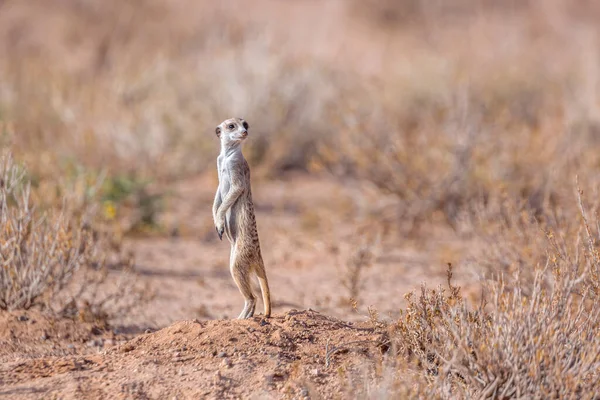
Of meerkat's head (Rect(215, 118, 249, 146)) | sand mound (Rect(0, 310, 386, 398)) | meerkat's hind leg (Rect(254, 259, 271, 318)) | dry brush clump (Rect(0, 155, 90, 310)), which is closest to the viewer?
sand mound (Rect(0, 310, 386, 398))

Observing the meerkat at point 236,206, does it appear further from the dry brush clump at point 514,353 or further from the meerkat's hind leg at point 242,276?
the dry brush clump at point 514,353

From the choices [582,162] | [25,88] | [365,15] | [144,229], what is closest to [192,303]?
[144,229]

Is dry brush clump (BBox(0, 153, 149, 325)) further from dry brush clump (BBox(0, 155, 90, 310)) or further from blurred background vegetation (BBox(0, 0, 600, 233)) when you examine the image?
blurred background vegetation (BBox(0, 0, 600, 233))

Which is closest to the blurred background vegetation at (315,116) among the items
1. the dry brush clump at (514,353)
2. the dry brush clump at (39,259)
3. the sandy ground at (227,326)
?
the sandy ground at (227,326)

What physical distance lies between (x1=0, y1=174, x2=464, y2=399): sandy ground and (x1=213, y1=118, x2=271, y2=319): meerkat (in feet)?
1.01

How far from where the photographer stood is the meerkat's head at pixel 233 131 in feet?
13.8

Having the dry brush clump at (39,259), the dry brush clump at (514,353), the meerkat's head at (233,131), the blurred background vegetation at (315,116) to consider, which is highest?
the blurred background vegetation at (315,116)

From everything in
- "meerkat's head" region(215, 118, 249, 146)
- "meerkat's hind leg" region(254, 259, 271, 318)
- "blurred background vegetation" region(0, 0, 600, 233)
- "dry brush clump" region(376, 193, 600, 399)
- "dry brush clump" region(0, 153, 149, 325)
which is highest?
"blurred background vegetation" region(0, 0, 600, 233)

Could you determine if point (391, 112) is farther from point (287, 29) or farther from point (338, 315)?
point (287, 29)

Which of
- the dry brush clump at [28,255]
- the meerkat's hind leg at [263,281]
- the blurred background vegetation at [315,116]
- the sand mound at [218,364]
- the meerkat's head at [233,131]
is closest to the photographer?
the sand mound at [218,364]

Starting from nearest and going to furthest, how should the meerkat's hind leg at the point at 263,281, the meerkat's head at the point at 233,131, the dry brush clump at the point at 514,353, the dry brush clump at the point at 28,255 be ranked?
1. the dry brush clump at the point at 514,353
2. the meerkat's head at the point at 233,131
3. the meerkat's hind leg at the point at 263,281
4. the dry brush clump at the point at 28,255

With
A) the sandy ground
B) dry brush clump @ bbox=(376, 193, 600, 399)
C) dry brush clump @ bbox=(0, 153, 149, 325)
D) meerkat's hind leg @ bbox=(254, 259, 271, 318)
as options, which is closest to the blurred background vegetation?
the sandy ground

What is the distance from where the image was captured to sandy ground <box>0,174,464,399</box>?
3.70 metres

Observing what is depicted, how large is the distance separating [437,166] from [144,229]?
3211 millimetres
